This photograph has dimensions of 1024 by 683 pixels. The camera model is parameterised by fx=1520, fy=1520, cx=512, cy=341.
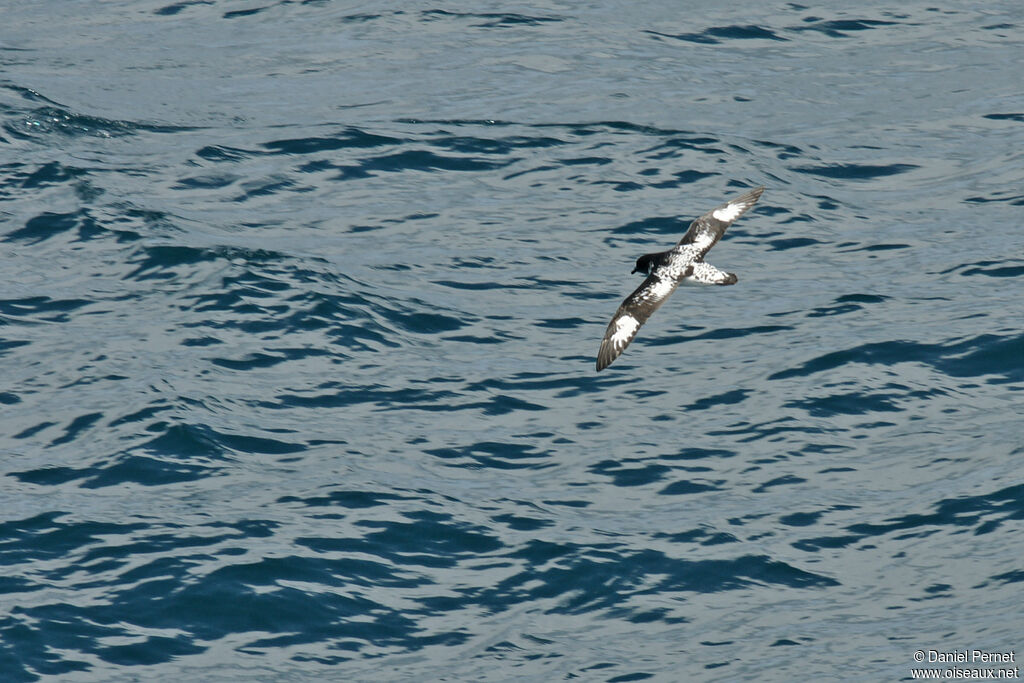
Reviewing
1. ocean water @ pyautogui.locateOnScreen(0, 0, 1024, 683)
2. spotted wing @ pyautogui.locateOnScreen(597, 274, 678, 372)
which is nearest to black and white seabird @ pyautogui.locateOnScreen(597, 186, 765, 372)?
spotted wing @ pyautogui.locateOnScreen(597, 274, 678, 372)

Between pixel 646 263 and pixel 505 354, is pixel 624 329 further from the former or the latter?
pixel 505 354

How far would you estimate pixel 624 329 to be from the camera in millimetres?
12492

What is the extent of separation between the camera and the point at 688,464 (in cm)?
1381

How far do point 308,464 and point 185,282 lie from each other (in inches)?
165

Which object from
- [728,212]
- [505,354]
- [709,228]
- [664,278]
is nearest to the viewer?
[664,278]

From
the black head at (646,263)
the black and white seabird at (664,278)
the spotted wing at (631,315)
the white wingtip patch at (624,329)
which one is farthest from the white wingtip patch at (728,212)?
the white wingtip patch at (624,329)

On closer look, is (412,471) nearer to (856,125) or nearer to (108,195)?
(108,195)

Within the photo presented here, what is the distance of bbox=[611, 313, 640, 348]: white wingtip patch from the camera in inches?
488

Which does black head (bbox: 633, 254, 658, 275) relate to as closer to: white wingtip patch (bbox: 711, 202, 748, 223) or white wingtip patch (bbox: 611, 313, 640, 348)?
white wingtip patch (bbox: 611, 313, 640, 348)

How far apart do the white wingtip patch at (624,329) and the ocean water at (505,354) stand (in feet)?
5.50

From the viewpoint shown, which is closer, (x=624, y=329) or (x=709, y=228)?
(x=624, y=329)

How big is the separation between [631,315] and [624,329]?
196 millimetres

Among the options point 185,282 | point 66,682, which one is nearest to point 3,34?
point 185,282

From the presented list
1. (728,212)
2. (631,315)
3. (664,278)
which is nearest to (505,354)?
(728,212)
